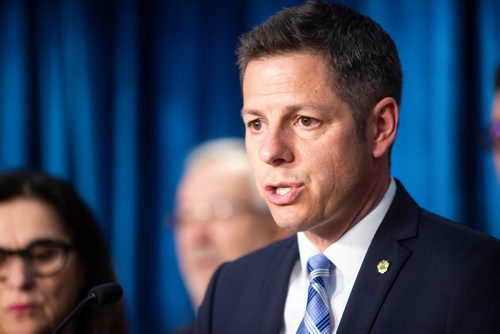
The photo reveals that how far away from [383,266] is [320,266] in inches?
5.9

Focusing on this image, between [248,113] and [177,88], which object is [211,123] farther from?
[248,113]

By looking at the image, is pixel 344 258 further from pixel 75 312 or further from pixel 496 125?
pixel 496 125

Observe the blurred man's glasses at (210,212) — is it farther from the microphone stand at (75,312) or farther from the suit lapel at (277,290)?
the microphone stand at (75,312)

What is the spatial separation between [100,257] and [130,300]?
5.54 feet

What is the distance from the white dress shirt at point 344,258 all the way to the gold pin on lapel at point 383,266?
0.20 feet

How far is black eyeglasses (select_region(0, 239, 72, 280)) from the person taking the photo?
2400 millimetres

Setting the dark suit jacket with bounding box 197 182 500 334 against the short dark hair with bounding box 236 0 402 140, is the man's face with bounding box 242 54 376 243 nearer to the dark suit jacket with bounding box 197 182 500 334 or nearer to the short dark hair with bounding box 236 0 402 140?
the short dark hair with bounding box 236 0 402 140

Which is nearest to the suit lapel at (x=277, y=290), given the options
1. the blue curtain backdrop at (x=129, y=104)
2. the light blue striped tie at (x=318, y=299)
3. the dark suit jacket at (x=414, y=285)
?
the dark suit jacket at (x=414, y=285)

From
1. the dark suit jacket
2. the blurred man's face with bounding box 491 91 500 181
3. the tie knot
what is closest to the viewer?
the dark suit jacket

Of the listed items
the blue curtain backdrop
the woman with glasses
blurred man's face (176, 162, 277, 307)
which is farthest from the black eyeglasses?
the blue curtain backdrop

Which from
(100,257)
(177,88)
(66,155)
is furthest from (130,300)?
(100,257)

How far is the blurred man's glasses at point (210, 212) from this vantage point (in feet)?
13.4

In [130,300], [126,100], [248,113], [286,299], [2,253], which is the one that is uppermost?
[126,100]

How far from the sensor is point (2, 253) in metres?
2.40
